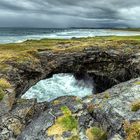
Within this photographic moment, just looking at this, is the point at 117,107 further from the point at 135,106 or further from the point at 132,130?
the point at 132,130

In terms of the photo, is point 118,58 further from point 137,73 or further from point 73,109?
point 73,109

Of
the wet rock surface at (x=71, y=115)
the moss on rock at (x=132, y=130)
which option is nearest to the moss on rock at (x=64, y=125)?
the wet rock surface at (x=71, y=115)

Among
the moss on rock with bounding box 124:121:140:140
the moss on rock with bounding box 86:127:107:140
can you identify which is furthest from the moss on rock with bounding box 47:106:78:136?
the moss on rock with bounding box 124:121:140:140

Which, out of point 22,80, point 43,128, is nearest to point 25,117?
point 43,128

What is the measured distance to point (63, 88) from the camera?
70.3 metres

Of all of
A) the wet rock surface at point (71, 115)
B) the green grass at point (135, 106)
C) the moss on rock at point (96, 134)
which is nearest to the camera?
the moss on rock at point (96, 134)

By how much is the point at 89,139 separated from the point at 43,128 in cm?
460

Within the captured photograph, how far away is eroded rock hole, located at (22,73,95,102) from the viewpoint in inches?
2556

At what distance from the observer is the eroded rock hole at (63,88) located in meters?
64.9

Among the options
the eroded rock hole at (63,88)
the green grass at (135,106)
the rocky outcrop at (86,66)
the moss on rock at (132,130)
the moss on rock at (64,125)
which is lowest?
the eroded rock hole at (63,88)

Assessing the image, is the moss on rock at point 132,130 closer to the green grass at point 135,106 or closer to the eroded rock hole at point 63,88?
the green grass at point 135,106

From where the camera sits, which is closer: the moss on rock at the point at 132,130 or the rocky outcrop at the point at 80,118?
the moss on rock at the point at 132,130

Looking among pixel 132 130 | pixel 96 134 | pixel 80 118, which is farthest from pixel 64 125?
pixel 132 130

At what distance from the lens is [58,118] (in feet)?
85.0
